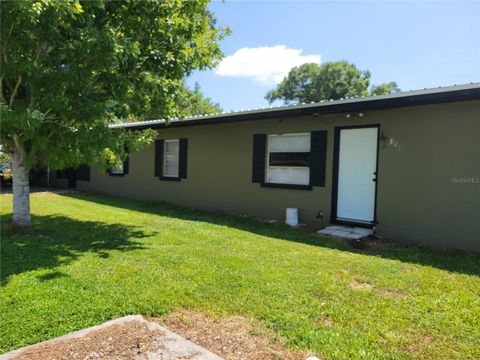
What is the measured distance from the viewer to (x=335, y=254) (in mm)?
5480

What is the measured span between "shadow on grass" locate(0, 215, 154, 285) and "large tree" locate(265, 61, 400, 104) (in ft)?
91.3

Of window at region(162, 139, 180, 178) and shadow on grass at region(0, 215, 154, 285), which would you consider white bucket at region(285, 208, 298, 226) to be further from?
window at region(162, 139, 180, 178)

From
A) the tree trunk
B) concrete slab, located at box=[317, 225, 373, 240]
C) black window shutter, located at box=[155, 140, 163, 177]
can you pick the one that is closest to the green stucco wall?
concrete slab, located at box=[317, 225, 373, 240]

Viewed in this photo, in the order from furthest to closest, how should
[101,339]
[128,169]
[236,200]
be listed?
[128,169] → [236,200] → [101,339]

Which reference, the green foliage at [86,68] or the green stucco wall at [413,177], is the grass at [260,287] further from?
the green foliage at [86,68]

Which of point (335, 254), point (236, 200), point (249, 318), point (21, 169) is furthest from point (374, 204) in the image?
point (21, 169)

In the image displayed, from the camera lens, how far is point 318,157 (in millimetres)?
7738

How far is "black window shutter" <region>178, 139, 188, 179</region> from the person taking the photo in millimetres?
10742

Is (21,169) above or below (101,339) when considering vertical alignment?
above

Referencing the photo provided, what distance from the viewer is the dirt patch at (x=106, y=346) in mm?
2467

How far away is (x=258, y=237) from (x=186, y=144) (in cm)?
503

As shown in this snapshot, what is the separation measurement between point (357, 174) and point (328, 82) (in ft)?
88.2

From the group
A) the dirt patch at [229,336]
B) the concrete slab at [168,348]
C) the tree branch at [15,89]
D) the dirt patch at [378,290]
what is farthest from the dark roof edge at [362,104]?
the concrete slab at [168,348]

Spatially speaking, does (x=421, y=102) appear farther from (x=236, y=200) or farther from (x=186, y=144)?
(x=186, y=144)
